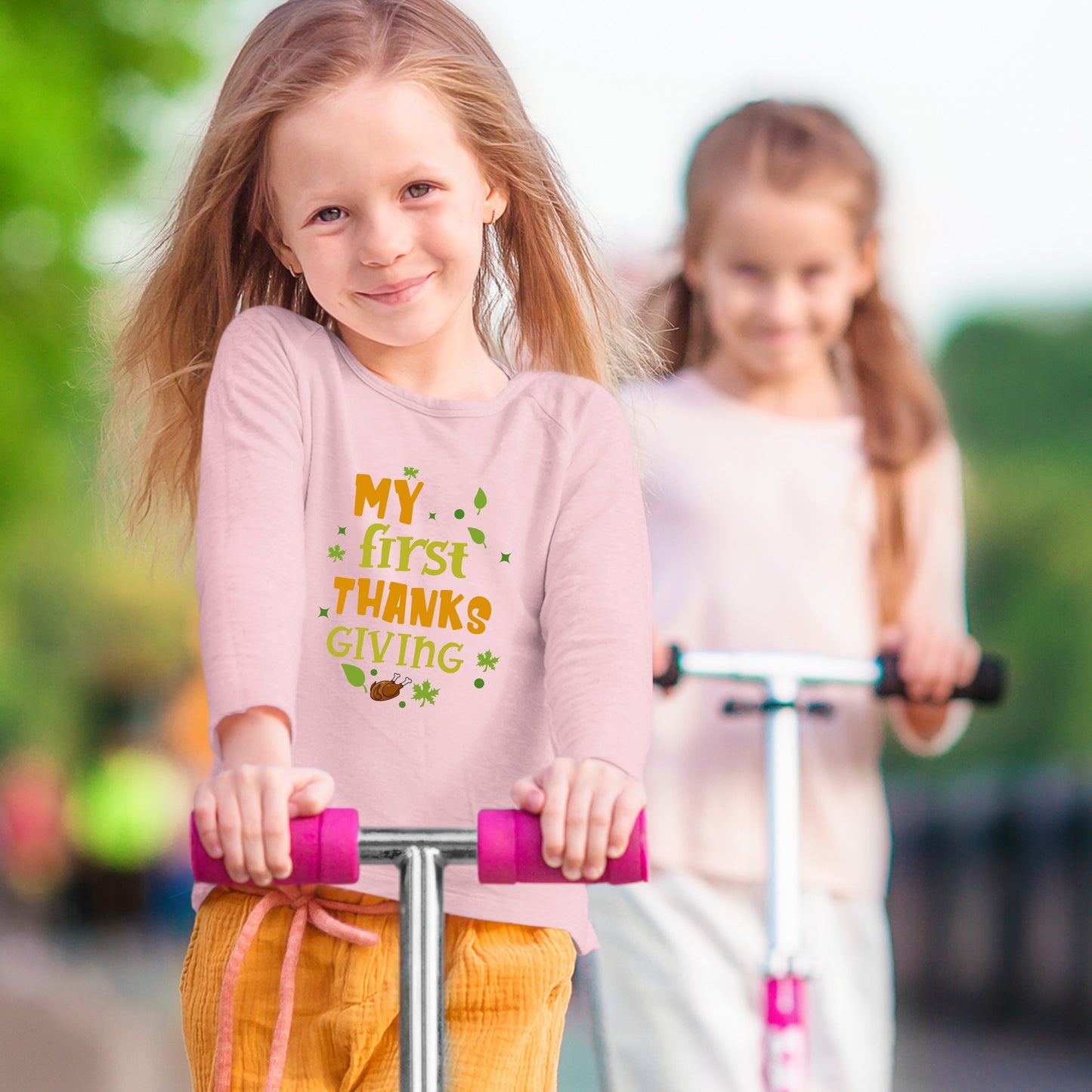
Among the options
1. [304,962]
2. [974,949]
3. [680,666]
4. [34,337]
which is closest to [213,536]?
[304,962]

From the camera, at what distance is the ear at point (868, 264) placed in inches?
112

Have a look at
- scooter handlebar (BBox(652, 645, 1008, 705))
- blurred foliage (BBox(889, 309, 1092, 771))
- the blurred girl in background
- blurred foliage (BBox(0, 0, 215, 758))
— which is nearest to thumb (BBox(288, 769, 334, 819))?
scooter handlebar (BBox(652, 645, 1008, 705))

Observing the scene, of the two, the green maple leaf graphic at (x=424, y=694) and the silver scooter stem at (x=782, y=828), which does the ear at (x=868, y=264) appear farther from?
the green maple leaf graphic at (x=424, y=694)

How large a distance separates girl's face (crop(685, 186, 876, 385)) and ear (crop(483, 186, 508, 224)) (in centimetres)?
114

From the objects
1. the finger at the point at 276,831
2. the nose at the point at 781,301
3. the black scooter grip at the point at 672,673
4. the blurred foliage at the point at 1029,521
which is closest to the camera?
the finger at the point at 276,831

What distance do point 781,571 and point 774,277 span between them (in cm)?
48

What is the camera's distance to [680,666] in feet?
7.97

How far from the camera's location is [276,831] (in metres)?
1.31

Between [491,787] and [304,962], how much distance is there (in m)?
0.23

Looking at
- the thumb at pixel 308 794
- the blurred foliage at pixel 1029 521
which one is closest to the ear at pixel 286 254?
the thumb at pixel 308 794

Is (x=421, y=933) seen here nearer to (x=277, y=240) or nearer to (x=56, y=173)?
(x=277, y=240)

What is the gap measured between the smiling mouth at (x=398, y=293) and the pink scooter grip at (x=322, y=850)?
474 mm

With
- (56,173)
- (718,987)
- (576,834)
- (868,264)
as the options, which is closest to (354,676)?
(576,834)

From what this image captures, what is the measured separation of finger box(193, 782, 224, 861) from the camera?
1.33m
